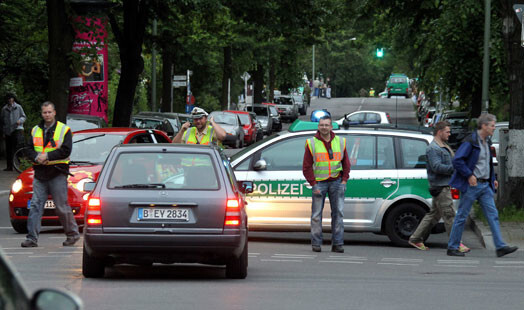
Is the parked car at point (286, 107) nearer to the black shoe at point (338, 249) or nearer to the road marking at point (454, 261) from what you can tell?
the black shoe at point (338, 249)

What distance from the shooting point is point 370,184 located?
44.9ft

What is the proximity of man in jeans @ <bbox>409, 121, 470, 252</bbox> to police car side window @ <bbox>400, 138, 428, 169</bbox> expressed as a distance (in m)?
0.67

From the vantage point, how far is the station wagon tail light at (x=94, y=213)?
30.3 ft

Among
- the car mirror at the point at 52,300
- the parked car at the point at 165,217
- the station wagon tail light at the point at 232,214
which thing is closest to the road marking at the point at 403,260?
the parked car at the point at 165,217

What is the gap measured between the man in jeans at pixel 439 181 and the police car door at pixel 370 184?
2.22 ft

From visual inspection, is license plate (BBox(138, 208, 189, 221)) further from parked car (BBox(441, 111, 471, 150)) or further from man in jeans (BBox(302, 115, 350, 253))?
parked car (BBox(441, 111, 471, 150))

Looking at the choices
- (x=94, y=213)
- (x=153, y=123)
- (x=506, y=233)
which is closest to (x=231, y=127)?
(x=153, y=123)

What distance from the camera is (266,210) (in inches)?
539

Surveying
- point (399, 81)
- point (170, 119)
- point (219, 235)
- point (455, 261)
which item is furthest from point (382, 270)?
point (399, 81)

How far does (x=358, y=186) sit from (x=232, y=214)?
471 centimetres

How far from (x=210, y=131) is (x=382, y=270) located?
4243 millimetres

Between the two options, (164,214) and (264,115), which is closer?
(164,214)

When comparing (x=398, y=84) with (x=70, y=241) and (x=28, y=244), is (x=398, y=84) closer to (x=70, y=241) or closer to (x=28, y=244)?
(x=70, y=241)

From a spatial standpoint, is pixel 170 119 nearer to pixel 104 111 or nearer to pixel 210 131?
Result: pixel 104 111
